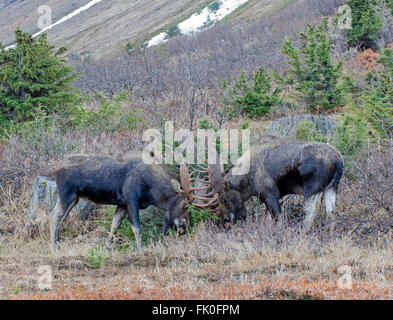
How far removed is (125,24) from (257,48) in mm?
43268

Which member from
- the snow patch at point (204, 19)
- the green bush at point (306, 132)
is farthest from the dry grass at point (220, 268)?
the snow patch at point (204, 19)

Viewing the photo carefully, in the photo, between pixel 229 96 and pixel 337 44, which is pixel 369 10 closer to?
pixel 337 44

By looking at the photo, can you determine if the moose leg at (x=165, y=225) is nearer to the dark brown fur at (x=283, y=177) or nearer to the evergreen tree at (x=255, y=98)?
the dark brown fur at (x=283, y=177)

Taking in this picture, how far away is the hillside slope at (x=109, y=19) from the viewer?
54.2 m

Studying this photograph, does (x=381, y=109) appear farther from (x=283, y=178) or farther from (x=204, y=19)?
(x=204, y=19)

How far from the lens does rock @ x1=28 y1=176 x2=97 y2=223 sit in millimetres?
10031

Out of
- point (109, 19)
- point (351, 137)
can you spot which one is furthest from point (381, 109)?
point (109, 19)

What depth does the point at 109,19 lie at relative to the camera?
74.4 meters

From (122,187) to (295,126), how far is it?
4.52 meters

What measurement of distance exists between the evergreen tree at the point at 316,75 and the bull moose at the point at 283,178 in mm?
6271

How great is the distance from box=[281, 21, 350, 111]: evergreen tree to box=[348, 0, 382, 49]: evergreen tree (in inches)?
276

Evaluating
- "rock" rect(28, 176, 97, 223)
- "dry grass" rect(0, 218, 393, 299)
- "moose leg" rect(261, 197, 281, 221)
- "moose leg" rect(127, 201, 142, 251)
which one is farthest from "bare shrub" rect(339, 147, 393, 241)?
"rock" rect(28, 176, 97, 223)

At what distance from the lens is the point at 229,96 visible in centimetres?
1549
